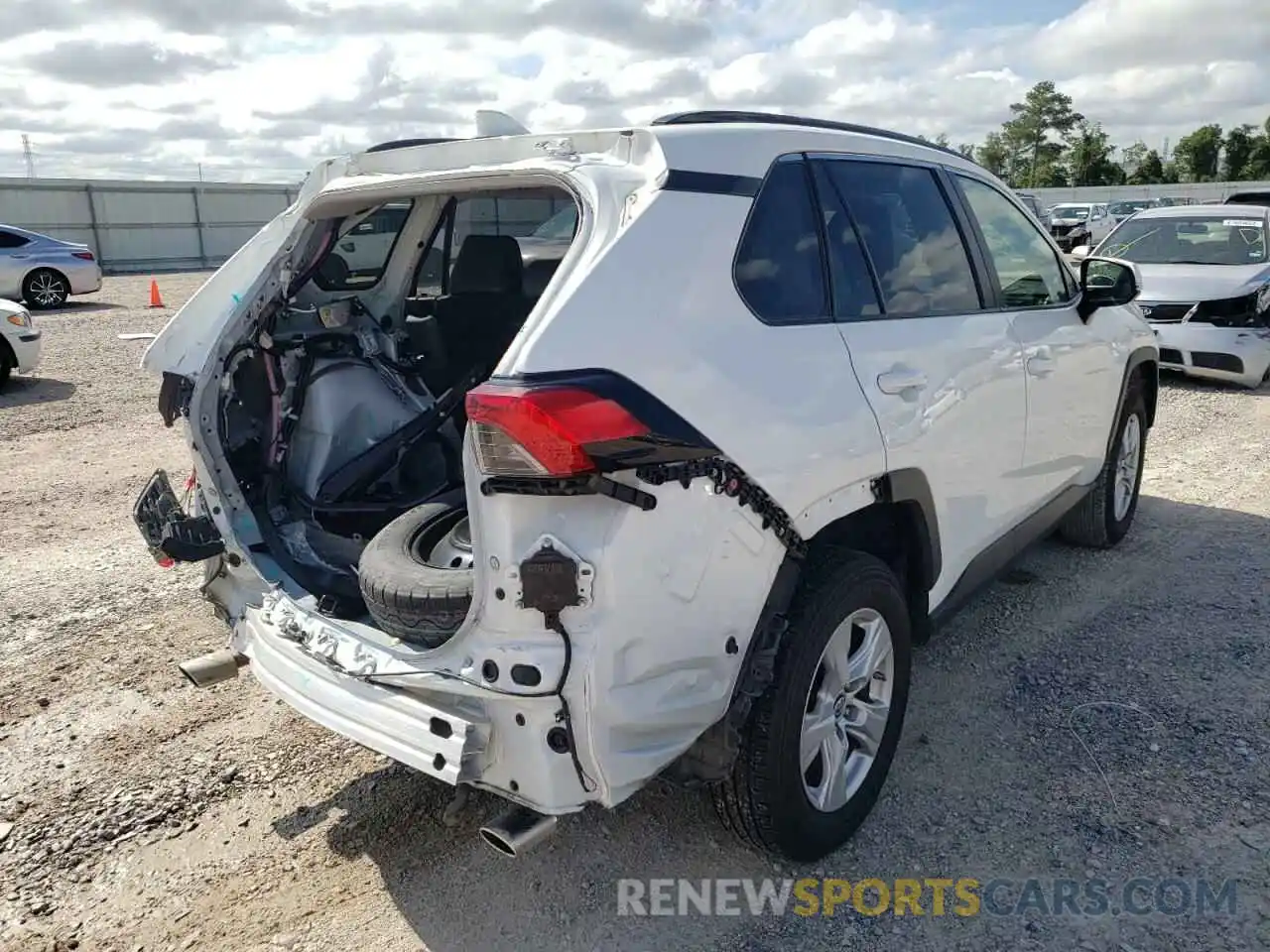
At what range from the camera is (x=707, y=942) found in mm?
2760

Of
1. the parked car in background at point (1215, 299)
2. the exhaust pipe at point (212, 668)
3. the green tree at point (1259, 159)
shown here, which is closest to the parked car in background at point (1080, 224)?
the parked car in background at point (1215, 299)

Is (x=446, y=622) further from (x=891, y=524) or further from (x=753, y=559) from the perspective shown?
(x=891, y=524)

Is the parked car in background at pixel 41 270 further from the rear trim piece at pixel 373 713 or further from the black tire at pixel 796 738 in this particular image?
the black tire at pixel 796 738

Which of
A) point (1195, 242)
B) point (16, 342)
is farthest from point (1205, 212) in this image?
point (16, 342)

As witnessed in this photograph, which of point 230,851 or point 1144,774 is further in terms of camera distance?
point 1144,774

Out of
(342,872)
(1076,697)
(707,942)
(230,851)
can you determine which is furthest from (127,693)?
(1076,697)

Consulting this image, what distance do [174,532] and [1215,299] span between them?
33.0 feet

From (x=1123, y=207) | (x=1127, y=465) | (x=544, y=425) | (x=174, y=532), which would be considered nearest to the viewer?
(x=544, y=425)

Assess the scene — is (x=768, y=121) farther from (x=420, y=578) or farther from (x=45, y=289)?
(x=45, y=289)

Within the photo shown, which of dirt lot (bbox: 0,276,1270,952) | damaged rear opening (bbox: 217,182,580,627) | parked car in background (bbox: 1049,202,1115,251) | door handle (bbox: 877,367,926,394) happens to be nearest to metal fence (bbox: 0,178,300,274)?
parked car in background (bbox: 1049,202,1115,251)

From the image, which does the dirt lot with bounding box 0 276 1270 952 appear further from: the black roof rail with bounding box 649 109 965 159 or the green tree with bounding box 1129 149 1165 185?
the green tree with bounding box 1129 149 1165 185

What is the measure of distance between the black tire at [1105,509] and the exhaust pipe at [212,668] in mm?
3994

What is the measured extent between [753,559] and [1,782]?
108 inches

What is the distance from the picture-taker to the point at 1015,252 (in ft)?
14.0
